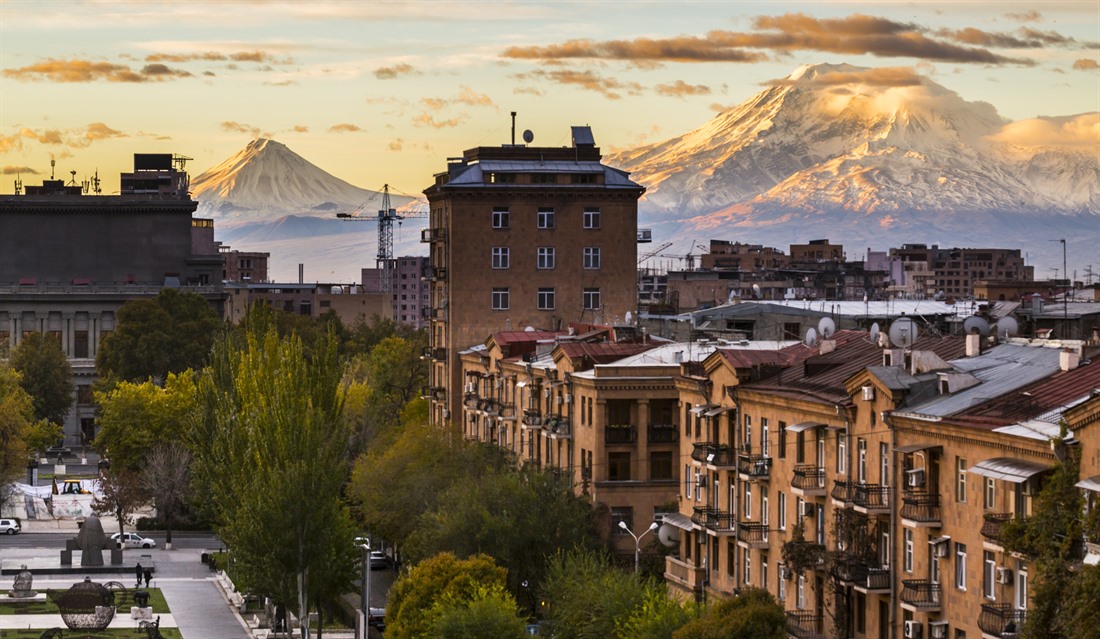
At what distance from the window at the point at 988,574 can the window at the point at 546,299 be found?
71816mm

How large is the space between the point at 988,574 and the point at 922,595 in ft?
9.75

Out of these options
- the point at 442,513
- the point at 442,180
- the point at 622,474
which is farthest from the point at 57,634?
the point at 442,180

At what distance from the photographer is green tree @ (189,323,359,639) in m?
84.2

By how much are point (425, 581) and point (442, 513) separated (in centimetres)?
977

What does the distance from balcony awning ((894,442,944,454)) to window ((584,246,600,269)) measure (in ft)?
225

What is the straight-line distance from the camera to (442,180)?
11975cm

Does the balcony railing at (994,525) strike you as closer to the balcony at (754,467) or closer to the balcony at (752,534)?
the balcony at (752,534)

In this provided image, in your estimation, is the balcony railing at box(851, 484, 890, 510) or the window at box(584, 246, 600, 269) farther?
the window at box(584, 246, 600, 269)

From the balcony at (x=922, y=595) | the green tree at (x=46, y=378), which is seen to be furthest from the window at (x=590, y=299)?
the green tree at (x=46, y=378)

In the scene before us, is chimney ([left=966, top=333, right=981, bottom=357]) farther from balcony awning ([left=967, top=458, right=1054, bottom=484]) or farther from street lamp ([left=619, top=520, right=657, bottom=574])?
street lamp ([left=619, top=520, right=657, bottom=574])

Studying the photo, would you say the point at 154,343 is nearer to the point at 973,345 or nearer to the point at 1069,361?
the point at 973,345

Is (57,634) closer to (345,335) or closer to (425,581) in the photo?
(425,581)

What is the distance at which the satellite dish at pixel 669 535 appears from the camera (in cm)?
7169

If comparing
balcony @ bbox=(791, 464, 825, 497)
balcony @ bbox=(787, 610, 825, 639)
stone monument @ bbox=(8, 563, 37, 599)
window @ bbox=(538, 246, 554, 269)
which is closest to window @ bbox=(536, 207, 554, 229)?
window @ bbox=(538, 246, 554, 269)
